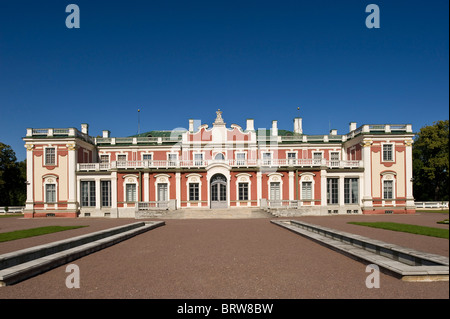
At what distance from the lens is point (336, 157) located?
119ft

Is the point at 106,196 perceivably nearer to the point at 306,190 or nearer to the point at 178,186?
the point at 178,186

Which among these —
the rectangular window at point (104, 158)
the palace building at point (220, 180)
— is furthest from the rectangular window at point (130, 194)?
the rectangular window at point (104, 158)

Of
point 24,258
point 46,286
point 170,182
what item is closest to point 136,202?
point 170,182

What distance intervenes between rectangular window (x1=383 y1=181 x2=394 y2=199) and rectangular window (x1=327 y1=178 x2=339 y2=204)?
490cm

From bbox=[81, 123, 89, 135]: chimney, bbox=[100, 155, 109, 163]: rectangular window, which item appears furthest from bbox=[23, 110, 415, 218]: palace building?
bbox=[81, 123, 89, 135]: chimney

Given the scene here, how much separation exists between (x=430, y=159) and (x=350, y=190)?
16.0 meters

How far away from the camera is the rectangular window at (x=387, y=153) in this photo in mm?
31541

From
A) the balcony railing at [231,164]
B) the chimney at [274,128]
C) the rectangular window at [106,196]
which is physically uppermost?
the chimney at [274,128]

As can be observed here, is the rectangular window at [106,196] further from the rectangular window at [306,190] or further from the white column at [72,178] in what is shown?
the rectangular window at [306,190]

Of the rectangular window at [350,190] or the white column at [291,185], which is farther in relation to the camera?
the rectangular window at [350,190]

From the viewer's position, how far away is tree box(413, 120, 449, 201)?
38.1 meters

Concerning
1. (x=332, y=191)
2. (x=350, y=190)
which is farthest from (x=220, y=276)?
(x=350, y=190)

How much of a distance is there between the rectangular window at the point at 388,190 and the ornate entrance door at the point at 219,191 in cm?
1700

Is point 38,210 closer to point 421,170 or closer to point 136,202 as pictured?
point 136,202
